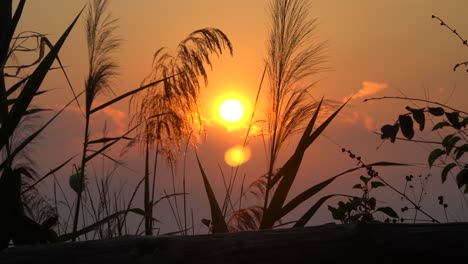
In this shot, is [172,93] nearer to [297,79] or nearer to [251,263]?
[297,79]

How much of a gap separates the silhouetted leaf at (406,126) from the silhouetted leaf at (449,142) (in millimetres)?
320

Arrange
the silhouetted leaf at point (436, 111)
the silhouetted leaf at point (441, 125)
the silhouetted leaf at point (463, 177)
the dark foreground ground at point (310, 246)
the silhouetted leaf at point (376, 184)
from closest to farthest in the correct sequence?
the dark foreground ground at point (310, 246), the silhouetted leaf at point (436, 111), the silhouetted leaf at point (463, 177), the silhouetted leaf at point (441, 125), the silhouetted leaf at point (376, 184)

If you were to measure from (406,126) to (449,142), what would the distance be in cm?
39

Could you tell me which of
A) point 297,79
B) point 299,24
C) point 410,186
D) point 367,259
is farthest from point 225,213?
point 367,259

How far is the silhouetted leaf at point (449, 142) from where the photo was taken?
2.70 meters

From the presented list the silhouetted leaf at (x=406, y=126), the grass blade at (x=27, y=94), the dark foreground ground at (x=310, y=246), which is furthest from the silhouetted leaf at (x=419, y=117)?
the grass blade at (x=27, y=94)

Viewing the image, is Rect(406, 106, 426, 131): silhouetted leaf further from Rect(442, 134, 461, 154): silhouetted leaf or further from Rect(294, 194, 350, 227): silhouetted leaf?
Rect(294, 194, 350, 227): silhouetted leaf

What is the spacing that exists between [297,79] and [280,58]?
0.13 metres

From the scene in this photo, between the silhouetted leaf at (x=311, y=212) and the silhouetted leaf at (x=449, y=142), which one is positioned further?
the silhouetted leaf at (x=449, y=142)

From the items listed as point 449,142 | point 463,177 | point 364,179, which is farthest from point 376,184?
point 463,177

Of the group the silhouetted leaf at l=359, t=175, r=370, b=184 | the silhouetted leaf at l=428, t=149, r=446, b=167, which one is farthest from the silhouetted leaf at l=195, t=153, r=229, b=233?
the silhouetted leaf at l=359, t=175, r=370, b=184

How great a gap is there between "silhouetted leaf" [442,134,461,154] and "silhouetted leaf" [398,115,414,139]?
320 mm

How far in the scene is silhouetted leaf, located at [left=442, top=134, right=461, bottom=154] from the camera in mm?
2703

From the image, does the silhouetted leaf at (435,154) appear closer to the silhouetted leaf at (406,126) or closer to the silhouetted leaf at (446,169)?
the silhouetted leaf at (446,169)
